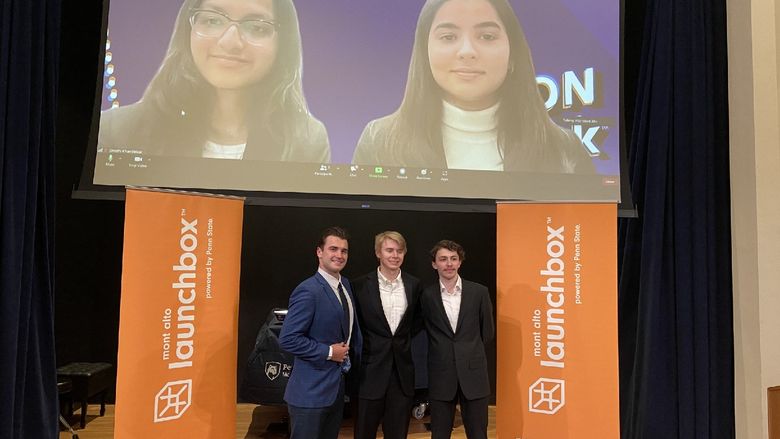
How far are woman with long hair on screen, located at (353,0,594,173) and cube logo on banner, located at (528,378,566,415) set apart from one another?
1.38 m

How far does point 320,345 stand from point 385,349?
16.1 inches

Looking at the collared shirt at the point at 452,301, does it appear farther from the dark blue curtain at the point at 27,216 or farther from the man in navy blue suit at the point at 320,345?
the dark blue curtain at the point at 27,216

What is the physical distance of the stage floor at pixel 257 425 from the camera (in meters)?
3.91

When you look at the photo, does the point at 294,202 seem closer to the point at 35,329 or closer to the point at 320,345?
the point at 320,345

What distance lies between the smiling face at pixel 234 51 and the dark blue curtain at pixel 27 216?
86 cm

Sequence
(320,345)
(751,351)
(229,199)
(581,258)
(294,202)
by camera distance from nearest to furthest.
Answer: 1. (320,345)
2. (229,199)
3. (581,258)
4. (294,202)
5. (751,351)

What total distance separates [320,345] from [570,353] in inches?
53.7

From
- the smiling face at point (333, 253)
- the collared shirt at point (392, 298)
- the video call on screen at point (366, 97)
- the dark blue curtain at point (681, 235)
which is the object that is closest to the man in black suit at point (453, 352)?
the collared shirt at point (392, 298)

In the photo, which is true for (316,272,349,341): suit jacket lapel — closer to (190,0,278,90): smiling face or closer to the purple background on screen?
the purple background on screen

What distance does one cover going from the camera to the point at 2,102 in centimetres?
293

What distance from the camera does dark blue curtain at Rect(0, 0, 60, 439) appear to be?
2.87 metres

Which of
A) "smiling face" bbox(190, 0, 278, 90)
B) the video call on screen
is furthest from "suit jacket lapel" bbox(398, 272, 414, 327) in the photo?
"smiling face" bbox(190, 0, 278, 90)

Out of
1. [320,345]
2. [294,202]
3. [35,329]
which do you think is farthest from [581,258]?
[35,329]

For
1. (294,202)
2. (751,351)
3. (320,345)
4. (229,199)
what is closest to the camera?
(320,345)
